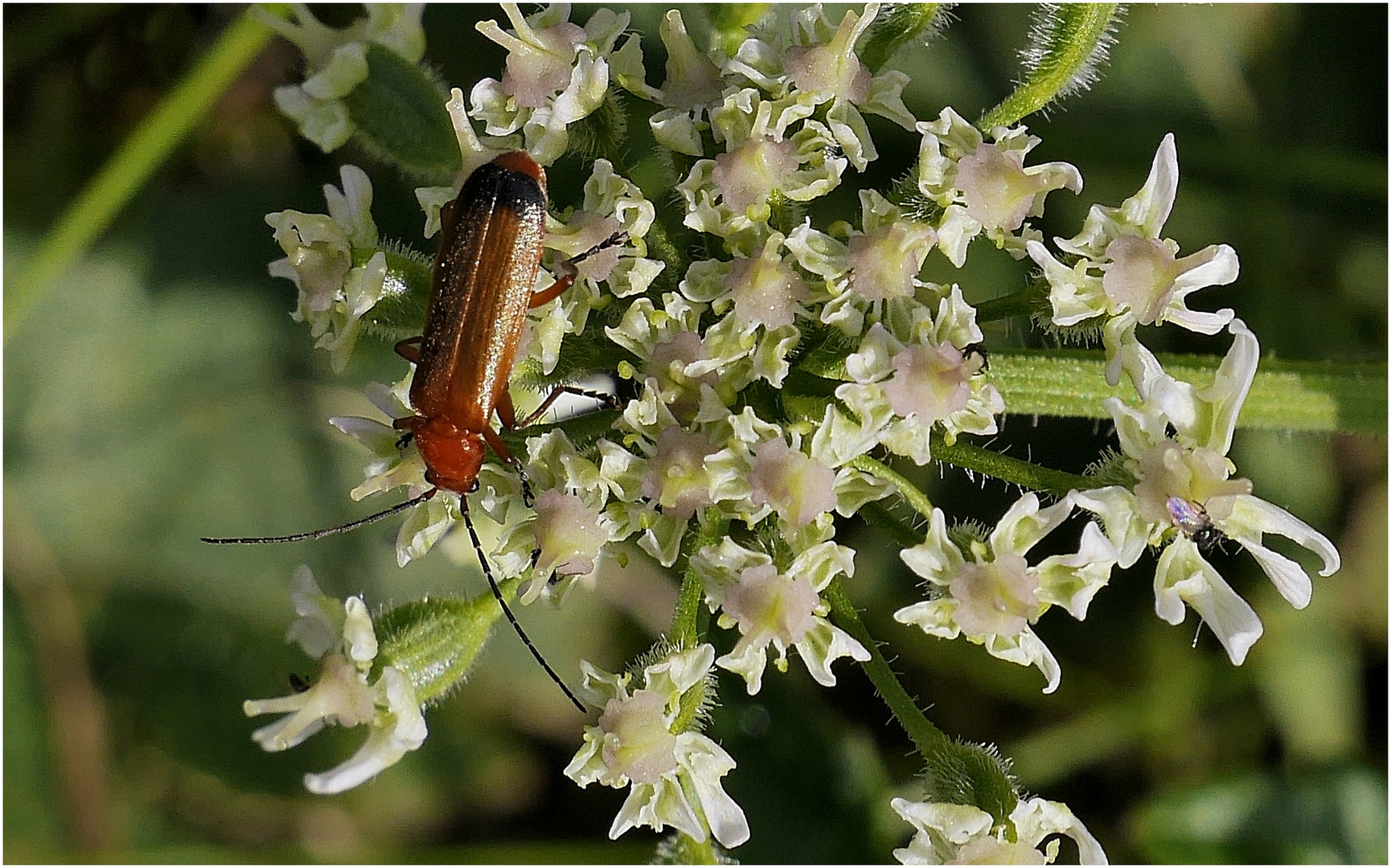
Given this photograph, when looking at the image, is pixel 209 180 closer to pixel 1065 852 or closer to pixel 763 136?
pixel 763 136

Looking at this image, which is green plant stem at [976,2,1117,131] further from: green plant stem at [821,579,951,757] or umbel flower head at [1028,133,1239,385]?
green plant stem at [821,579,951,757]

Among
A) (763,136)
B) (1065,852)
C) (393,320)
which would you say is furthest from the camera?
(1065,852)

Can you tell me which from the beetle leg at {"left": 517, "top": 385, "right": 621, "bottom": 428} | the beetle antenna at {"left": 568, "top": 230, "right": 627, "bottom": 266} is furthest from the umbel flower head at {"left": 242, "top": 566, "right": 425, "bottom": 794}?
the beetle antenna at {"left": 568, "top": 230, "right": 627, "bottom": 266}

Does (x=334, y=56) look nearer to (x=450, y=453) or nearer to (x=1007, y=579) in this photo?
(x=450, y=453)

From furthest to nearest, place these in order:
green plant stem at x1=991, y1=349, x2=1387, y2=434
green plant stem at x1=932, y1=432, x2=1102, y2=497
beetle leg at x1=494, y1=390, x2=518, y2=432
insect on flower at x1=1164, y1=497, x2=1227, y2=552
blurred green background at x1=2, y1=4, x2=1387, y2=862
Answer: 1. blurred green background at x1=2, y1=4, x2=1387, y2=862
2. green plant stem at x1=991, y1=349, x2=1387, y2=434
3. beetle leg at x1=494, y1=390, x2=518, y2=432
4. green plant stem at x1=932, y1=432, x2=1102, y2=497
5. insect on flower at x1=1164, y1=497, x2=1227, y2=552

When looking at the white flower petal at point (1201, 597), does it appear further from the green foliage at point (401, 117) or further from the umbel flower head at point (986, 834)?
the green foliage at point (401, 117)

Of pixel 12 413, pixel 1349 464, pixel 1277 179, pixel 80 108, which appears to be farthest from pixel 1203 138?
pixel 12 413
